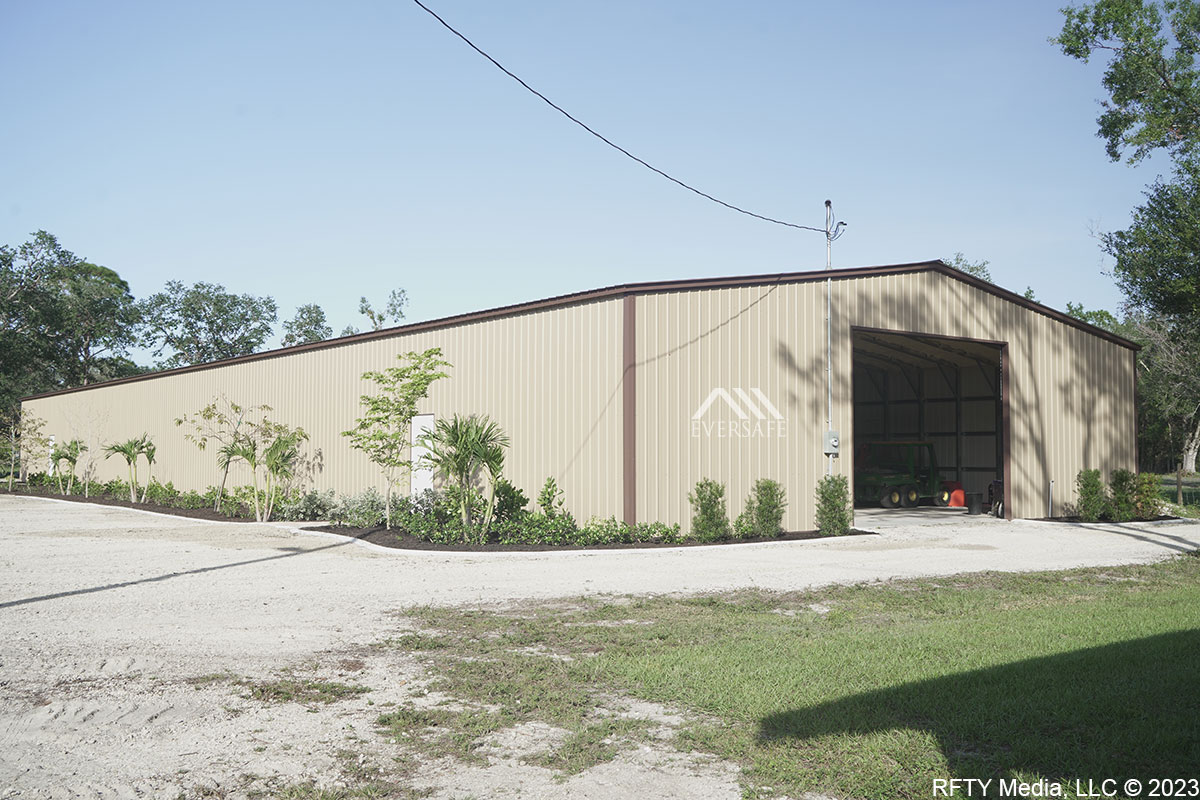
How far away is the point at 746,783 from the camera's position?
4.11 m

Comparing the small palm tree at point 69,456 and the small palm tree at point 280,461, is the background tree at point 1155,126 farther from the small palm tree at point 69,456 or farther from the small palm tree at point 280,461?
the small palm tree at point 69,456

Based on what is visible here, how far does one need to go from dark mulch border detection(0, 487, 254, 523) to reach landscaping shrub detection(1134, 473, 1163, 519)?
2004 cm

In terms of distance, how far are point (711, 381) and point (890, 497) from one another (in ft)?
37.1

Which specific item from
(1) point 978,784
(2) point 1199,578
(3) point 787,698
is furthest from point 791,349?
(1) point 978,784

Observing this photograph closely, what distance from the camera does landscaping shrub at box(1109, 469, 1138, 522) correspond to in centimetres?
1977

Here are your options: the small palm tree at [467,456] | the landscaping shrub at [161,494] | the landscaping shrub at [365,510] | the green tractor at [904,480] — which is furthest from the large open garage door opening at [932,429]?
the landscaping shrub at [161,494]

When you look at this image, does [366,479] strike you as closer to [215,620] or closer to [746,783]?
[215,620]

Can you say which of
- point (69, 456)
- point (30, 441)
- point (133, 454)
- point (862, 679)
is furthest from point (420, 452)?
point (30, 441)

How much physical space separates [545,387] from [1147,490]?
545 inches

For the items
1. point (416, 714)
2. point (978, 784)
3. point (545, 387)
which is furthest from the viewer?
point (545, 387)

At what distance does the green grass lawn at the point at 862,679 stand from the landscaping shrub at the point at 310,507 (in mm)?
12434

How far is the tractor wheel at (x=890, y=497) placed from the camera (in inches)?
986

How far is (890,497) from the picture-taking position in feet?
82.6

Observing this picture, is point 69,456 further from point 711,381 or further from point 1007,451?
point 1007,451
